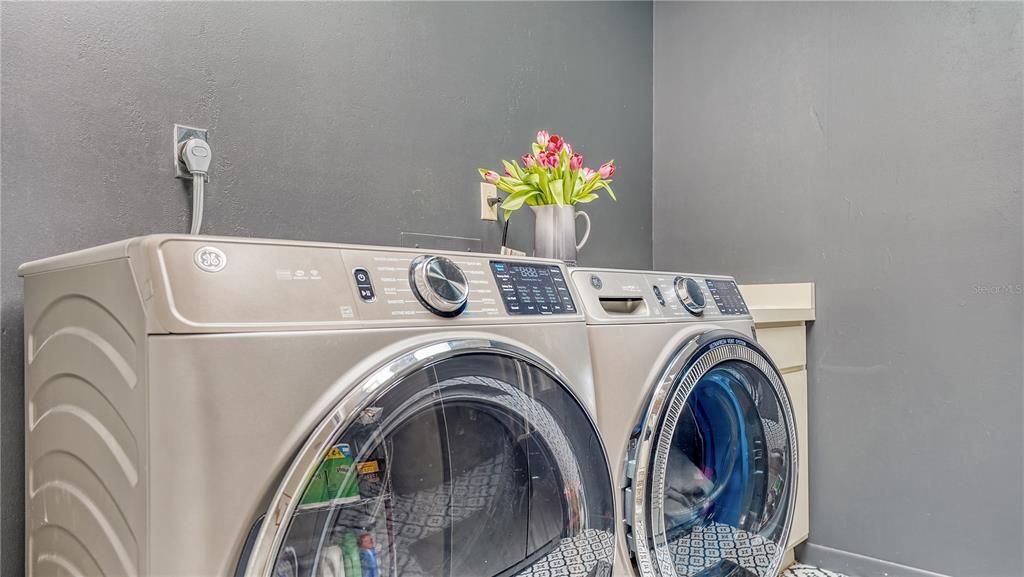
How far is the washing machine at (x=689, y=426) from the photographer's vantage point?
1.06m

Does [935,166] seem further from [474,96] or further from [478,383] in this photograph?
[478,383]

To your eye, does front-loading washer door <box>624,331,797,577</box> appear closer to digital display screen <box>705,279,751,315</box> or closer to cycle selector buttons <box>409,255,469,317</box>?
digital display screen <box>705,279,751,315</box>

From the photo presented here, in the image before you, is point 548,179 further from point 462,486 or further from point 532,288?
point 462,486

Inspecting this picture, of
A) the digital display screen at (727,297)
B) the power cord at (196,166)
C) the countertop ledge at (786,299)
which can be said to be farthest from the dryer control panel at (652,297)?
the power cord at (196,166)

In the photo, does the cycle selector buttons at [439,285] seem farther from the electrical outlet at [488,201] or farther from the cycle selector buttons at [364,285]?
the electrical outlet at [488,201]

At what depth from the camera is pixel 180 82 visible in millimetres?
1173

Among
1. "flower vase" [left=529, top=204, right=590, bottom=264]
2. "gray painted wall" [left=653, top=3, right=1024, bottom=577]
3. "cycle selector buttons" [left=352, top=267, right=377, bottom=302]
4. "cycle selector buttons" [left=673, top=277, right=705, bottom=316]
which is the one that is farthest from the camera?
"gray painted wall" [left=653, top=3, right=1024, bottom=577]

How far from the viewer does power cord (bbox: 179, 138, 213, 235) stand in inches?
44.9

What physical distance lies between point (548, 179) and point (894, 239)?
3.76 feet

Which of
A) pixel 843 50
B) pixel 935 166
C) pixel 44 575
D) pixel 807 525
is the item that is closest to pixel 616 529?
pixel 44 575

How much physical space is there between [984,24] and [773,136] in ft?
2.06

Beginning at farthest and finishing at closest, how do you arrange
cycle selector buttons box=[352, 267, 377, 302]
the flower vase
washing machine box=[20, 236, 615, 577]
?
the flower vase → cycle selector buttons box=[352, 267, 377, 302] → washing machine box=[20, 236, 615, 577]

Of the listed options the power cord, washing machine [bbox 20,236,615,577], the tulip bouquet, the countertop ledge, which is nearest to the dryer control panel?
washing machine [bbox 20,236,615,577]

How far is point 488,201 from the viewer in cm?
175
